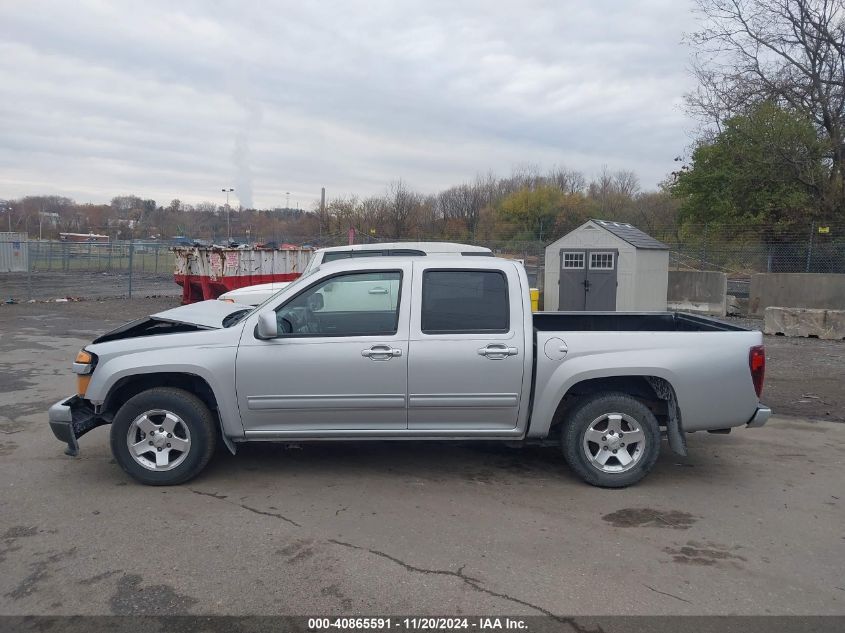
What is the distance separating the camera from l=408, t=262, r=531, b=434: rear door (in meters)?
5.23

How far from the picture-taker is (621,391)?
5504mm

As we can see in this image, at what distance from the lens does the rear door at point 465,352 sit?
5.23m

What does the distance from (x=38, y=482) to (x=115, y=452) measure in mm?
738

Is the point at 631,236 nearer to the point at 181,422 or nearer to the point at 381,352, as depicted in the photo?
the point at 381,352

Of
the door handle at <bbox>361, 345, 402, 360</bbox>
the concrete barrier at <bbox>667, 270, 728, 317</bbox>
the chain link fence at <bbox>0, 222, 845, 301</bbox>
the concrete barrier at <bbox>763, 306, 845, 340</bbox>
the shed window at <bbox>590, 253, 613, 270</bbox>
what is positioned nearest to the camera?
the door handle at <bbox>361, 345, 402, 360</bbox>

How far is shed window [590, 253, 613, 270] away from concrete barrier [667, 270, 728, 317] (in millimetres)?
3209

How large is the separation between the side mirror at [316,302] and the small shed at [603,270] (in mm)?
12430

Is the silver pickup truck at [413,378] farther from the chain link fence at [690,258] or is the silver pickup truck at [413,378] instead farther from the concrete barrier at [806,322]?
the chain link fence at [690,258]

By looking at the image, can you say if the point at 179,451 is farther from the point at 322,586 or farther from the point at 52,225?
the point at 52,225

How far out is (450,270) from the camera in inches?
217

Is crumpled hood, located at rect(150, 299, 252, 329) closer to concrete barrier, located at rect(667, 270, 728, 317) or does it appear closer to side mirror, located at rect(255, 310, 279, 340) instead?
side mirror, located at rect(255, 310, 279, 340)

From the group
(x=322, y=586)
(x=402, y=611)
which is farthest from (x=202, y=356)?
(x=402, y=611)

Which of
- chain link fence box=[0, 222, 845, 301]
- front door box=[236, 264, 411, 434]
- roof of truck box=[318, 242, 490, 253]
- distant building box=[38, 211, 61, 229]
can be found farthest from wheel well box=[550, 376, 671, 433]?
distant building box=[38, 211, 61, 229]

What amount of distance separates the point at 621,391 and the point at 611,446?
44 centimetres
